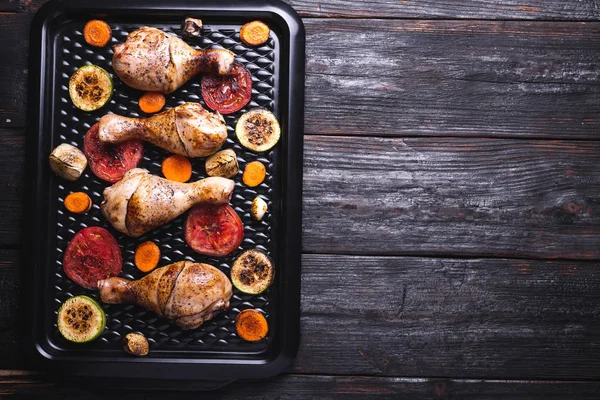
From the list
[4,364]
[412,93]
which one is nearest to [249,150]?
[412,93]

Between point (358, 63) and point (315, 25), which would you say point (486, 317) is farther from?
point (315, 25)

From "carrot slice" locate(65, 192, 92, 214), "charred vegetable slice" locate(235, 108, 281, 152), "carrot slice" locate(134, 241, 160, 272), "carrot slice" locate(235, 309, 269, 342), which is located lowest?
"carrot slice" locate(235, 309, 269, 342)

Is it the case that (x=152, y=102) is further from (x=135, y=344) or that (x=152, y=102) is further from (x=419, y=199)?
(x=419, y=199)

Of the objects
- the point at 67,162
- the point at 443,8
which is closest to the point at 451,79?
the point at 443,8

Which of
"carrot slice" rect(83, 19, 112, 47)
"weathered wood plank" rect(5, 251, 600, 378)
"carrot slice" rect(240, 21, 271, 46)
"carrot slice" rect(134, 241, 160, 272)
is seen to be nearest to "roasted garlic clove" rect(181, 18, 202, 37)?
"carrot slice" rect(240, 21, 271, 46)

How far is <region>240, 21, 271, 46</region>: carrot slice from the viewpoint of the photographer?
5.85 ft

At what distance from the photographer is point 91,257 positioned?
69.8 inches

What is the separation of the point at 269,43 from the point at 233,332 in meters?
1.01

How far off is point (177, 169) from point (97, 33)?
1.80 ft

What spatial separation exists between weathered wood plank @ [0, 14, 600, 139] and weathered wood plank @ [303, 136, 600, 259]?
2.8 inches

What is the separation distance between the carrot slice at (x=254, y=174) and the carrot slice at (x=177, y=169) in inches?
7.8

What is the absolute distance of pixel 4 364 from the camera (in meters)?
1.83

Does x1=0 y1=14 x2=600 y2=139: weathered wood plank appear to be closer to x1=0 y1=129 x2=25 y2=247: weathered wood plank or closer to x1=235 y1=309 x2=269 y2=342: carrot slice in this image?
x1=0 y1=129 x2=25 y2=247: weathered wood plank

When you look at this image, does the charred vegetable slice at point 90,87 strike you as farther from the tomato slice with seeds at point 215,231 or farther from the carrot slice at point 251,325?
the carrot slice at point 251,325
